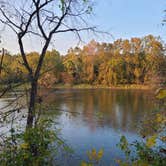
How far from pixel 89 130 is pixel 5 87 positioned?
24.8 ft

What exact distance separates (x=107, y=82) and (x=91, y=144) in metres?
26.6

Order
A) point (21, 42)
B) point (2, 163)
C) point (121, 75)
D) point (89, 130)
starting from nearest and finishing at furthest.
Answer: point (2, 163) → point (21, 42) → point (89, 130) → point (121, 75)

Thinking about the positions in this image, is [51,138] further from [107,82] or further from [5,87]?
[107,82]

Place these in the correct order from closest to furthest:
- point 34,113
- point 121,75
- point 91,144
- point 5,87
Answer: point 5,87, point 34,113, point 91,144, point 121,75

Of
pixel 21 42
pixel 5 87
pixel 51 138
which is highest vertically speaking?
pixel 21 42

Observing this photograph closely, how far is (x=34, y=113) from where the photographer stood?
2.17 m

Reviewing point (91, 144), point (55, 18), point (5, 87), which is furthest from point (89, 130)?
point (5, 87)

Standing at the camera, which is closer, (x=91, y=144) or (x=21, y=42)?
(x=21, y=42)

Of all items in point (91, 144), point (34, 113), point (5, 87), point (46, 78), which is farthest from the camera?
point (91, 144)

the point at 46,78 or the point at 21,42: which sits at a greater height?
the point at 21,42

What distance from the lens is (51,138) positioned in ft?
4.76

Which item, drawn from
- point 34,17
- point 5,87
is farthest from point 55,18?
point 5,87

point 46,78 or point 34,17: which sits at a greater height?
point 34,17

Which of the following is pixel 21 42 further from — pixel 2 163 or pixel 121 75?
pixel 121 75
